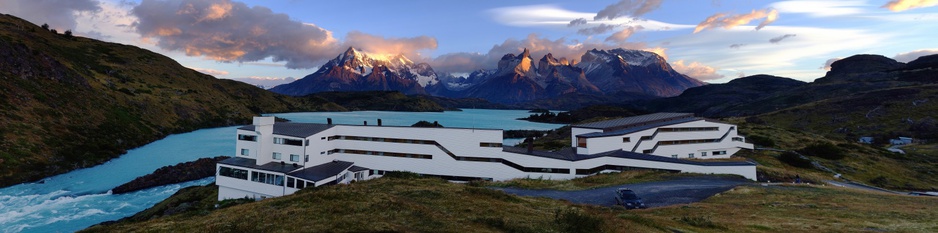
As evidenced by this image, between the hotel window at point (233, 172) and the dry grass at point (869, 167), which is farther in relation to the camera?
the dry grass at point (869, 167)

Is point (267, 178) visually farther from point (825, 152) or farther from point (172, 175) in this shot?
point (825, 152)

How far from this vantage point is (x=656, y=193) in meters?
42.4

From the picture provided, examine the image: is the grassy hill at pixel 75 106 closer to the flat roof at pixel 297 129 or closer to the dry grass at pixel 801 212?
the flat roof at pixel 297 129

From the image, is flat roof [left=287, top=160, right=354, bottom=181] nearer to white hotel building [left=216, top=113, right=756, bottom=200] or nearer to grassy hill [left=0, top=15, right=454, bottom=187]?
white hotel building [left=216, top=113, right=756, bottom=200]

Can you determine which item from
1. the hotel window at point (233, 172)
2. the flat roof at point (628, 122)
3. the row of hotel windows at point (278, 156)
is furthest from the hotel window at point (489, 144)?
the hotel window at point (233, 172)

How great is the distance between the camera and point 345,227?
65.6ft

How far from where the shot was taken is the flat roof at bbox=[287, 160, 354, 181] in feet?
174

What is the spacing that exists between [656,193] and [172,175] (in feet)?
268

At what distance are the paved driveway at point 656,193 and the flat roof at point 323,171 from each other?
24483mm

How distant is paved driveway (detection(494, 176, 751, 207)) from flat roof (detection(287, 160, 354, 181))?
24483 millimetres

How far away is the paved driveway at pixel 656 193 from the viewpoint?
3888 centimetres

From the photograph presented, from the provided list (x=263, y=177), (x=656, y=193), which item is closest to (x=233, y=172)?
(x=263, y=177)

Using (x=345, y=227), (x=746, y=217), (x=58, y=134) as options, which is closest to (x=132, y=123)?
(x=58, y=134)

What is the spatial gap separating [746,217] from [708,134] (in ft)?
206
